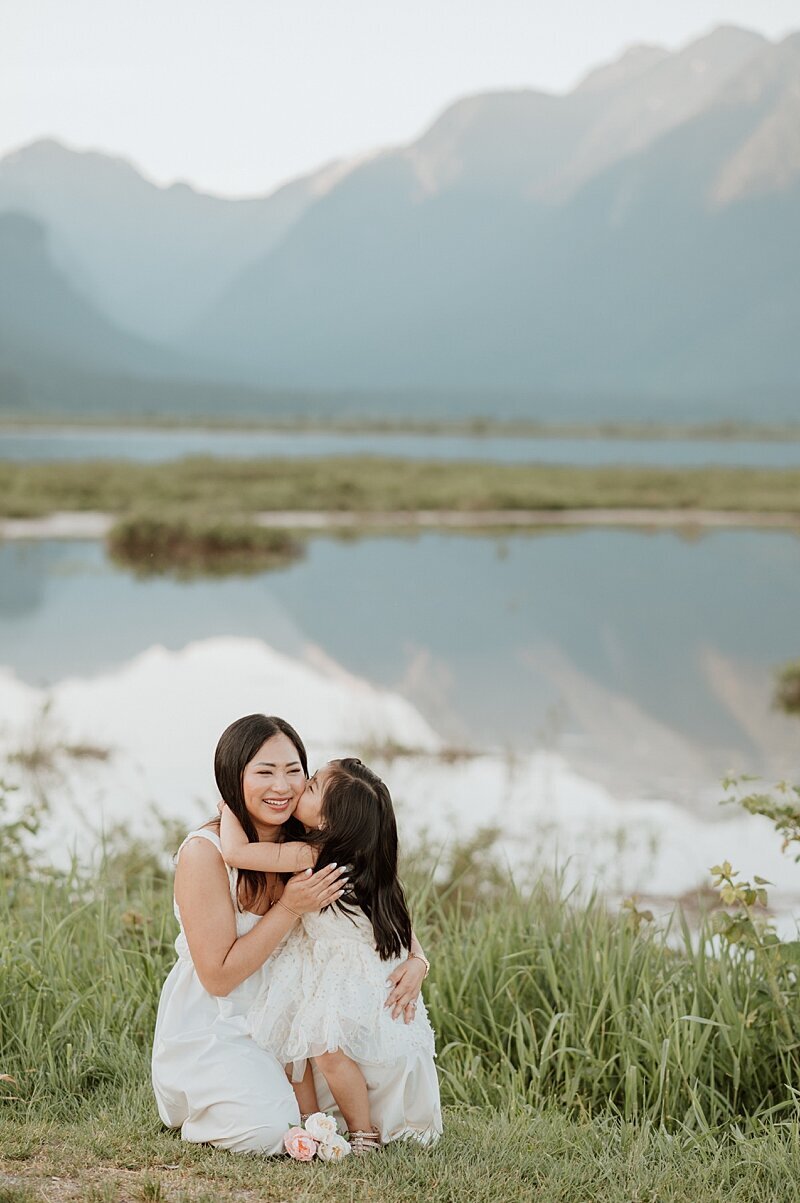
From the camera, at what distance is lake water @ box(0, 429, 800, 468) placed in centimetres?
5691

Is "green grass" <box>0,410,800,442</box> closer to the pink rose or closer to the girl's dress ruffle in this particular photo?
the girl's dress ruffle

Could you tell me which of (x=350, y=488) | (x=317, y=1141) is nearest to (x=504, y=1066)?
(x=317, y=1141)

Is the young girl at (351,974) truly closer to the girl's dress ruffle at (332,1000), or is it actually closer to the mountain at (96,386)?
the girl's dress ruffle at (332,1000)

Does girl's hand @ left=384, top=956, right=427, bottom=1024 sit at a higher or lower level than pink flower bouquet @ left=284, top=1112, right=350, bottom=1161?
higher

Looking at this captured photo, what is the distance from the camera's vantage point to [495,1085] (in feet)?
13.5

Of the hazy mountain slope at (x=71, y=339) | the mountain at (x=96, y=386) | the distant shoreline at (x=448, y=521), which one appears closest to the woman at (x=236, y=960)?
the distant shoreline at (x=448, y=521)

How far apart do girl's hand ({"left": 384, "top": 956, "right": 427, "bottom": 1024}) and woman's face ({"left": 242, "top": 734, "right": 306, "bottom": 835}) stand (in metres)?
0.43

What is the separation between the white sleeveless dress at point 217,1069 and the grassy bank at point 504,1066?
7 cm

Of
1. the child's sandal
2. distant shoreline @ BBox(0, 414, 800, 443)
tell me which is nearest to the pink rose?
the child's sandal

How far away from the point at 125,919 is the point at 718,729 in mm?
8333

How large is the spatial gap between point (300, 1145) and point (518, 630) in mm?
14928

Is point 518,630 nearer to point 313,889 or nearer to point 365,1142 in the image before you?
point 365,1142

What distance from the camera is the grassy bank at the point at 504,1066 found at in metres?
3.10

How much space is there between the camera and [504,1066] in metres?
4.29
